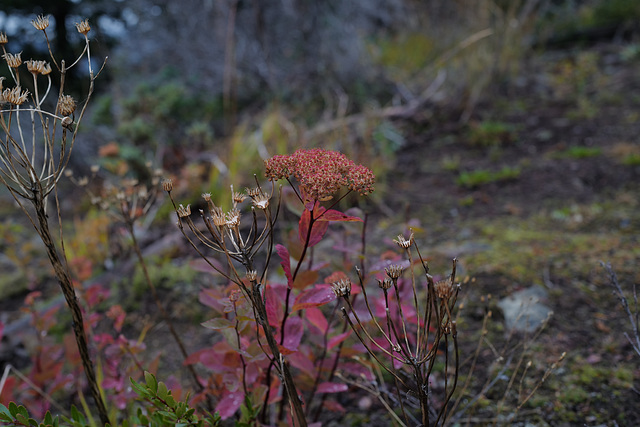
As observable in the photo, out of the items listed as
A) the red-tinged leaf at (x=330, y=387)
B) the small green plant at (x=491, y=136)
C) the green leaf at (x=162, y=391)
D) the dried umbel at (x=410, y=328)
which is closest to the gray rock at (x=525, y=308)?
the dried umbel at (x=410, y=328)

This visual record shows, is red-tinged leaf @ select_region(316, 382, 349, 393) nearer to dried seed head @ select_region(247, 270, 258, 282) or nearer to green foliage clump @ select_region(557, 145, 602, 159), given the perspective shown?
dried seed head @ select_region(247, 270, 258, 282)

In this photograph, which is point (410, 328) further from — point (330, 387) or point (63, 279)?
point (63, 279)

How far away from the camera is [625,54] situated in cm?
609

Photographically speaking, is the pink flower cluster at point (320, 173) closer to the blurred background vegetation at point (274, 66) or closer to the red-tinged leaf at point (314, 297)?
the red-tinged leaf at point (314, 297)

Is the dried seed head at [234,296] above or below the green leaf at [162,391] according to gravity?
above

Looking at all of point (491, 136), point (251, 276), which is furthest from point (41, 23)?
point (491, 136)

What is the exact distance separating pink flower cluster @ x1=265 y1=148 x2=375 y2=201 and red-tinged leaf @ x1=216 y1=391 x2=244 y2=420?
58 centimetres

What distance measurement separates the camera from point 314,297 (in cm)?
94

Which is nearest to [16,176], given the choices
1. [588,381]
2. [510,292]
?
[588,381]

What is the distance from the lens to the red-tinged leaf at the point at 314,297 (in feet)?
2.99

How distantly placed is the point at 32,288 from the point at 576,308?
3.39 metres

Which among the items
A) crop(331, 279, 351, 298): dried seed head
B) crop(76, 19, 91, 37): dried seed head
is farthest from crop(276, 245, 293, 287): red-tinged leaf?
crop(76, 19, 91, 37): dried seed head

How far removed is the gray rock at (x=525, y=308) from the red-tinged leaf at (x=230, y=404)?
120 centimetres

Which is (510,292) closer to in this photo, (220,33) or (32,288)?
(32,288)
